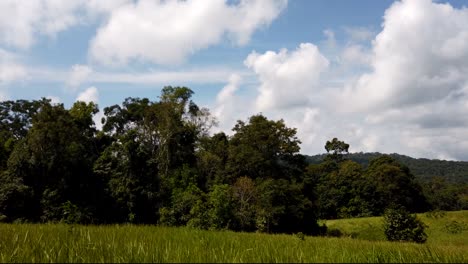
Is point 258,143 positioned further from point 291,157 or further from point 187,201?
point 187,201

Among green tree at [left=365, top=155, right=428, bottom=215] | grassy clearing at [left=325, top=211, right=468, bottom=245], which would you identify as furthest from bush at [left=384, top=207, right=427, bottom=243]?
green tree at [left=365, top=155, right=428, bottom=215]

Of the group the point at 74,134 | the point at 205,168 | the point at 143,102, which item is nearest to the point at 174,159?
the point at 205,168

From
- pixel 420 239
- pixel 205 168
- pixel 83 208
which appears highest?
pixel 205 168

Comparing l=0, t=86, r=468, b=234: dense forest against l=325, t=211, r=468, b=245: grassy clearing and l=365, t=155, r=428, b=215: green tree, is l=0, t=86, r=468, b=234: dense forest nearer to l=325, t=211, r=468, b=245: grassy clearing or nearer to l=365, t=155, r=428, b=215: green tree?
l=365, t=155, r=428, b=215: green tree

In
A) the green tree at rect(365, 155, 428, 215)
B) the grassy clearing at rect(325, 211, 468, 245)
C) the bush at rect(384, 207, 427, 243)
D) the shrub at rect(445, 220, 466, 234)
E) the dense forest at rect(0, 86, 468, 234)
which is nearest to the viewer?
the bush at rect(384, 207, 427, 243)

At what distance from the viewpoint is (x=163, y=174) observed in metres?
43.9

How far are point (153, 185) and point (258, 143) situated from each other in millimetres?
13459

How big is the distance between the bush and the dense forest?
32.6ft

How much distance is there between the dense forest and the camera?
107ft

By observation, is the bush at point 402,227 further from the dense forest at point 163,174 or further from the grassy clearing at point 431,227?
the dense forest at point 163,174

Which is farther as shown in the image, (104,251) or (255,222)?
(255,222)

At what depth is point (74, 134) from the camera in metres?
36.4

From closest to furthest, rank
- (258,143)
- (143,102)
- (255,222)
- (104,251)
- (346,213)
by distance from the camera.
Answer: (104,251) < (255,222) < (258,143) < (143,102) < (346,213)

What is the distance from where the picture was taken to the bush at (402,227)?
95.6ft
